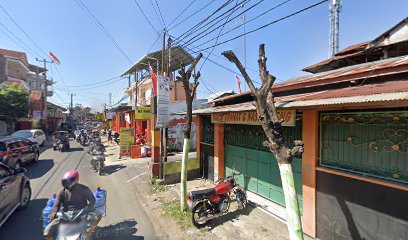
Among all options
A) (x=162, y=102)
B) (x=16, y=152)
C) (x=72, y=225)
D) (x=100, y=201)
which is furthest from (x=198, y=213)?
(x=16, y=152)

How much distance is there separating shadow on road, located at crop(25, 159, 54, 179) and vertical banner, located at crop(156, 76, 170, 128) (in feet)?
21.1

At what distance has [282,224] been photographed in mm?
5125

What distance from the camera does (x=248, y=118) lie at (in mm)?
6176

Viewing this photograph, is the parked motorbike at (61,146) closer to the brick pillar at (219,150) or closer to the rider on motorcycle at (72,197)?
the brick pillar at (219,150)

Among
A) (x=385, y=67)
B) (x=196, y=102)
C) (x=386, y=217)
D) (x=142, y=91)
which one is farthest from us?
(x=142, y=91)

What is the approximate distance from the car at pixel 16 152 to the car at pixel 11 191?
162 inches

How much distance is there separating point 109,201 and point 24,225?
6.76ft

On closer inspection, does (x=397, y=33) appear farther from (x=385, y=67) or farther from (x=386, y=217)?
(x=386, y=217)

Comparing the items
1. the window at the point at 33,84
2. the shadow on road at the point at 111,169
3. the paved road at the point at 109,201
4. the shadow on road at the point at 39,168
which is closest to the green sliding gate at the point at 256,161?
the paved road at the point at 109,201

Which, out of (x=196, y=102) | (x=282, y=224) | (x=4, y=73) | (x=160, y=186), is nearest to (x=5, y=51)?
(x=4, y=73)

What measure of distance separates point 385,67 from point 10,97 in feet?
87.0

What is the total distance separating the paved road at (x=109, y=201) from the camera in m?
4.75

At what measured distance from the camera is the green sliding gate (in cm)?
547

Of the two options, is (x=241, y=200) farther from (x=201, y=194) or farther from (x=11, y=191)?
(x=11, y=191)
